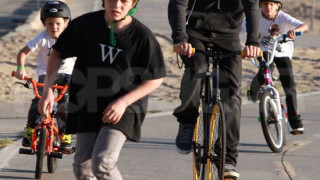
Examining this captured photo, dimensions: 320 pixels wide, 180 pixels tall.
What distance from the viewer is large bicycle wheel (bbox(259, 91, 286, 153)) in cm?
1001

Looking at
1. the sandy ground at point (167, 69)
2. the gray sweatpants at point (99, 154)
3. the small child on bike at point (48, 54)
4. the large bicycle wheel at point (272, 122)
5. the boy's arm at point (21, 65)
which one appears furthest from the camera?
the sandy ground at point (167, 69)

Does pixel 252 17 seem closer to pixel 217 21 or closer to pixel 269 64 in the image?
pixel 217 21

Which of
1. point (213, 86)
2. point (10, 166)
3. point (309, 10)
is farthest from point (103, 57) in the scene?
point (309, 10)

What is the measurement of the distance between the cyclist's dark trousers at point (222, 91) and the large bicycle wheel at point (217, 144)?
1.31 feet

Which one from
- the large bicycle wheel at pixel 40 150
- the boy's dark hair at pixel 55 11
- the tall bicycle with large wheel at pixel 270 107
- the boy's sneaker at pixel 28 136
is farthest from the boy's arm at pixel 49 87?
the tall bicycle with large wheel at pixel 270 107

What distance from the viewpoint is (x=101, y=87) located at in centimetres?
618


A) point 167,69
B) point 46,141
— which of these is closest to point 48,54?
point 46,141

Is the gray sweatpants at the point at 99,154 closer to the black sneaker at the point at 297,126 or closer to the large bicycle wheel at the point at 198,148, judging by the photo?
the large bicycle wheel at the point at 198,148

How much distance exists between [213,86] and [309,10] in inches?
943

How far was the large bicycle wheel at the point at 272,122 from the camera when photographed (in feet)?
32.8

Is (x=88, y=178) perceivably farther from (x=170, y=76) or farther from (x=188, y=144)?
(x=170, y=76)

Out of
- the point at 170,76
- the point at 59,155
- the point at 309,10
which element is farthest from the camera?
the point at 309,10

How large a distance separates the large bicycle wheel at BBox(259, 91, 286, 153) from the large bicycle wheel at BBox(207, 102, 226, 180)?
259 centimetres

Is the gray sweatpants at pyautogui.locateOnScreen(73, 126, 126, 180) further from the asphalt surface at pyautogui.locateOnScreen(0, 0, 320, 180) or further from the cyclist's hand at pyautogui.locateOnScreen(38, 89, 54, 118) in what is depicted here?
the asphalt surface at pyautogui.locateOnScreen(0, 0, 320, 180)
